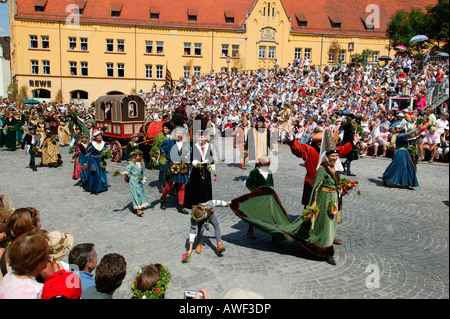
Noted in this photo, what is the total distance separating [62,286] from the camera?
3.01 metres

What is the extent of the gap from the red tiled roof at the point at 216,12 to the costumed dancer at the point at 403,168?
39.8 metres

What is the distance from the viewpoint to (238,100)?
27.6 meters

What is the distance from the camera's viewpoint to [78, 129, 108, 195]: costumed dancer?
33.0 ft

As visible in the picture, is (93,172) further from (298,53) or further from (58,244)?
(298,53)

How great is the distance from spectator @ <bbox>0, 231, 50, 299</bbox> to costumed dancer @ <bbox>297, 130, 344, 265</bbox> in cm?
395

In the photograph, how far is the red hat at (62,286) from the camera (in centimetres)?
293

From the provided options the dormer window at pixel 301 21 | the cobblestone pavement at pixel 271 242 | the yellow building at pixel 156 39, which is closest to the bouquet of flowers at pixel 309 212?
the cobblestone pavement at pixel 271 242

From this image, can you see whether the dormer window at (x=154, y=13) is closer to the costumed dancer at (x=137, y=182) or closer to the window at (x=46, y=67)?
the window at (x=46, y=67)

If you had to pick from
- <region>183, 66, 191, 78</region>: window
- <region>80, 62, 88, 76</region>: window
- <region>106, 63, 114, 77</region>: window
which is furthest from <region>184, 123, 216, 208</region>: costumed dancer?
<region>80, 62, 88, 76</region>: window

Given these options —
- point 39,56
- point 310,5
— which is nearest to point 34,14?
point 39,56

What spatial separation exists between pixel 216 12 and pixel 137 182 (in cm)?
4472

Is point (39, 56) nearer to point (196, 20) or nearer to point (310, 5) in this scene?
point (196, 20)
